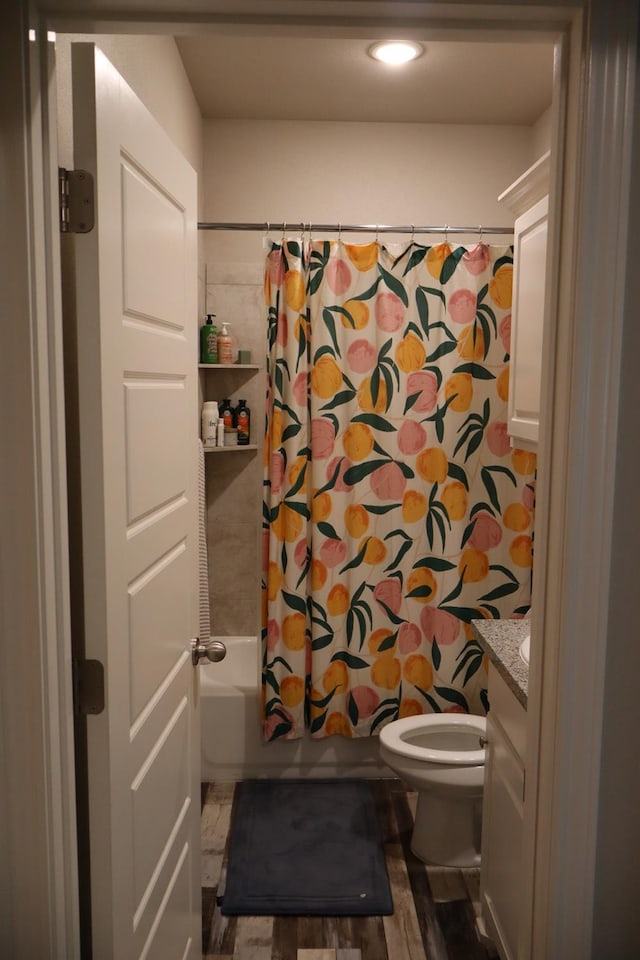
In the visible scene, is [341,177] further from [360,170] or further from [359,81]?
[359,81]

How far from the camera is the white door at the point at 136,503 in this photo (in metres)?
1.22

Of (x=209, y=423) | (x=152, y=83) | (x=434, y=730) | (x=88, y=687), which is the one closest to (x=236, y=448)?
(x=209, y=423)

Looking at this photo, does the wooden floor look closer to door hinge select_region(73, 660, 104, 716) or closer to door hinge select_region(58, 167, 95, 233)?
door hinge select_region(73, 660, 104, 716)

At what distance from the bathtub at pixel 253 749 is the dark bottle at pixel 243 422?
99 centimetres

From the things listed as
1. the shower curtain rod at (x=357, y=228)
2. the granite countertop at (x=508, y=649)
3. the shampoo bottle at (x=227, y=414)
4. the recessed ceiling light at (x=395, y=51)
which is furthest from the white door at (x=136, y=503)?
the shampoo bottle at (x=227, y=414)

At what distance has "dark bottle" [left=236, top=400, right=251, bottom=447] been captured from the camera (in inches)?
135

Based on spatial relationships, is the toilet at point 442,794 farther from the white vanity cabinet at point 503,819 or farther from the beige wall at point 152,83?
the beige wall at point 152,83

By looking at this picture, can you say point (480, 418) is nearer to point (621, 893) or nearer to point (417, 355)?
point (417, 355)

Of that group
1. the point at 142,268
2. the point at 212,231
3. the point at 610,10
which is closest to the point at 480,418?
the point at 212,231

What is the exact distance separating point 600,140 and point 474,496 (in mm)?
2216

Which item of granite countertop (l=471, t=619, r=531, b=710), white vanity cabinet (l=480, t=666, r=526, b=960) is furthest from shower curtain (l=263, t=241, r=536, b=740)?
white vanity cabinet (l=480, t=666, r=526, b=960)

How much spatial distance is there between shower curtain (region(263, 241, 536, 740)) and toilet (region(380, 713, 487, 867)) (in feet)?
1.40

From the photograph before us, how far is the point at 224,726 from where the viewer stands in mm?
3230

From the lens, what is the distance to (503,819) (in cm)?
202
